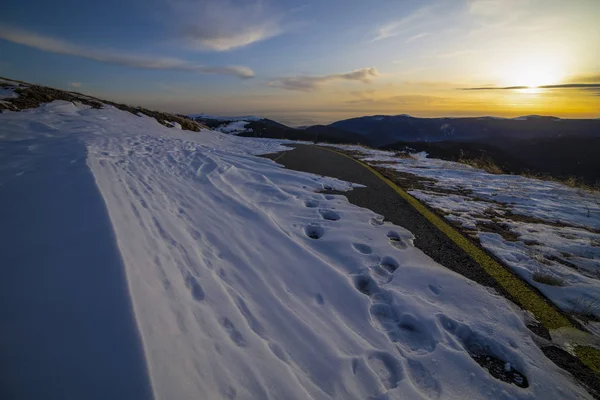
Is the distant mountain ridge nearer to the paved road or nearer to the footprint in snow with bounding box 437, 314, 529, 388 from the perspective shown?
the paved road

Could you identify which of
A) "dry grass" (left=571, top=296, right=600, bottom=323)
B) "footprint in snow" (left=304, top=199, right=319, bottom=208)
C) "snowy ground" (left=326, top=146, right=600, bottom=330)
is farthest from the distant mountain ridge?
"dry grass" (left=571, top=296, right=600, bottom=323)

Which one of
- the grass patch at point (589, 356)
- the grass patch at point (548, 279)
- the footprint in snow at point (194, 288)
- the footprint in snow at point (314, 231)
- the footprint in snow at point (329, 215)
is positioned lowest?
the grass patch at point (589, 356)

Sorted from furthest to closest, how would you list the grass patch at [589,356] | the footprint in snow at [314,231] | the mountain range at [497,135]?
the mountain range at [497,135] < the footprint in snow at [314,231] < the grass patch at [589,356]

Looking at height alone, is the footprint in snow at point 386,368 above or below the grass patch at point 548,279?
below

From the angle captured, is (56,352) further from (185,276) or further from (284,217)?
(284,217)

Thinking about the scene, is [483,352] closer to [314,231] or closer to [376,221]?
[314,231]

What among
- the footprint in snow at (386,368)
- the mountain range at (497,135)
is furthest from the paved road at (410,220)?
the mountain range at (497,135)

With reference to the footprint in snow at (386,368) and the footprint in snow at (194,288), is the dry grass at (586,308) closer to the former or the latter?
the footprint in snow at (386,368)
